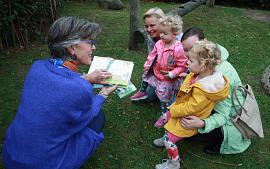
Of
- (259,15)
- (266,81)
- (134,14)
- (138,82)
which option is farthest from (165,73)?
(259,15)

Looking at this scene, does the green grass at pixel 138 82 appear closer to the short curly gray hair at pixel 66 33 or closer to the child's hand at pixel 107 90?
the child's hand at pixel 107 90

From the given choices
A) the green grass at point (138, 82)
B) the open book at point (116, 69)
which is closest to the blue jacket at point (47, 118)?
the open book at point (116, 69)

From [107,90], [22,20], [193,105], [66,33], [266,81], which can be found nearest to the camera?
[66,33]

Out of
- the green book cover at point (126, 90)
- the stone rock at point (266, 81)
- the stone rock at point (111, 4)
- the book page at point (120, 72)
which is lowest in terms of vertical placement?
the stone rock at point (266, 81)

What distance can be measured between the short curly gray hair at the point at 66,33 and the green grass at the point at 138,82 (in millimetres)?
1355

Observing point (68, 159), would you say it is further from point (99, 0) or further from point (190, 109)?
point (99, 0)

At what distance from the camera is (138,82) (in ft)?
16.6

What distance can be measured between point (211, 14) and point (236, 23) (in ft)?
2.55

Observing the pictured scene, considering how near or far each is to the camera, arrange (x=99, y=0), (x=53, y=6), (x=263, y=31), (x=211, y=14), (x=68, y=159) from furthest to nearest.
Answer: (x=99, y=0), (x=211, y=14), (x=263, y=31), (x=53, y=6), (x=68, y=159)

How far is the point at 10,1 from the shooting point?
5.62 m

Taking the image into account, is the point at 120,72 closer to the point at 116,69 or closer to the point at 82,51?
the point at 116,69

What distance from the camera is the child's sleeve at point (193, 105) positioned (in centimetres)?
301

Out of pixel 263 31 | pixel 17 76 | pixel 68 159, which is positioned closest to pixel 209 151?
pixel 68 159

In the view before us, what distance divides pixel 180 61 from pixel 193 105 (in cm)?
72
